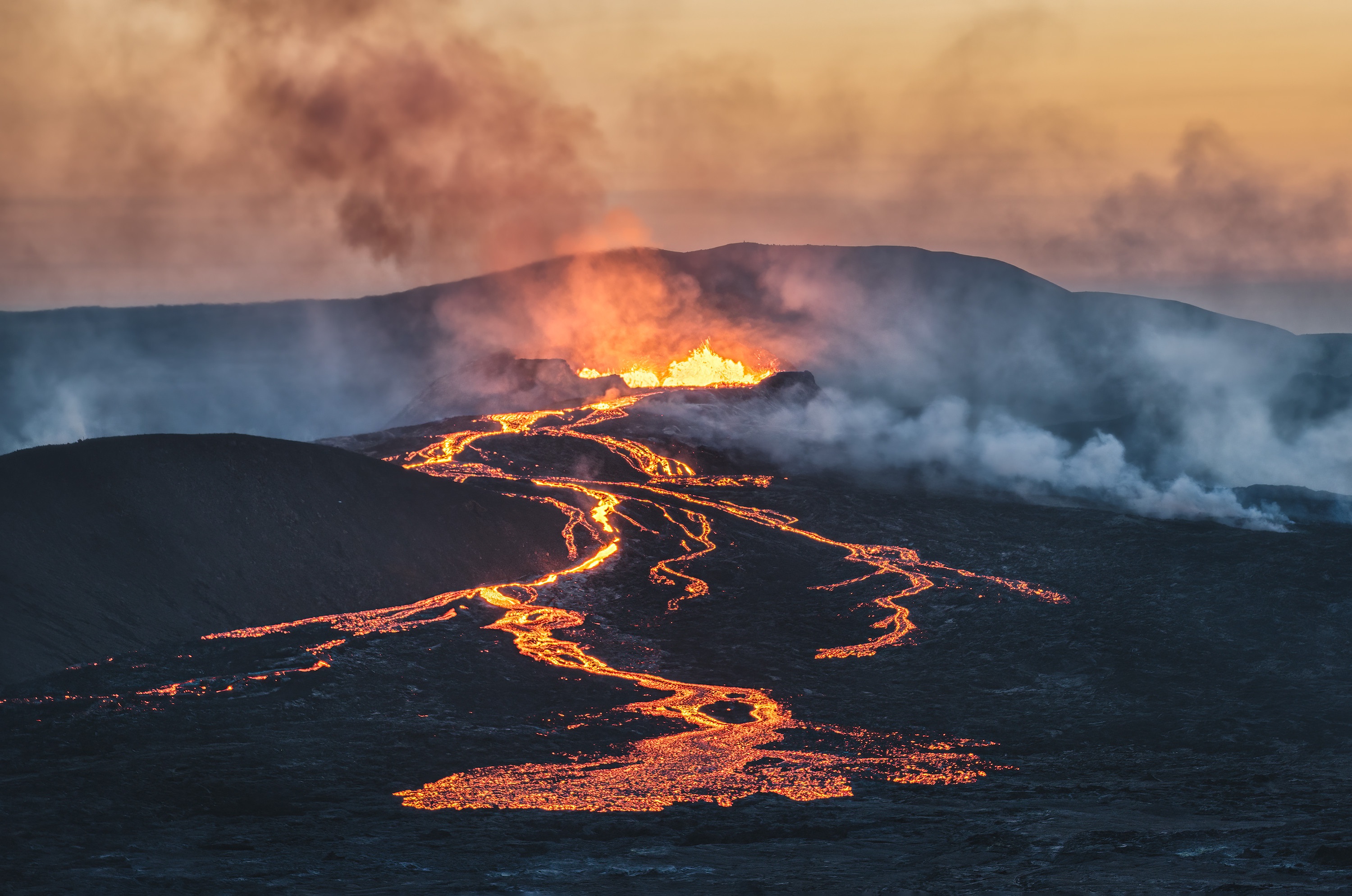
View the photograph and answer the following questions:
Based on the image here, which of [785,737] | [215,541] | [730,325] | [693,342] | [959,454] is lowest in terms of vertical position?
[785,737]

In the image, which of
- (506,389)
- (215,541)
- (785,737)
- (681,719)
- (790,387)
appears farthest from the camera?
(506,389)

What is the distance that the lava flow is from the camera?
1859 cm

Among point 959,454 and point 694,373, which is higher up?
point 694,373

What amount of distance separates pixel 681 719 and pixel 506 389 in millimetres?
72413

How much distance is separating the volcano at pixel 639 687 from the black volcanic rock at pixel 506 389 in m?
39.6

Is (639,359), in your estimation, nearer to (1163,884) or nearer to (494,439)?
(494,439)

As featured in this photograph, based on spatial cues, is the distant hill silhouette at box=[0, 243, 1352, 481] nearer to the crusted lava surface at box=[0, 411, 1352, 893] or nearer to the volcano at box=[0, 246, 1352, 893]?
the volcano at box=[0, 246, 1352, 893]

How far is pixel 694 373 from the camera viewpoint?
105 metres

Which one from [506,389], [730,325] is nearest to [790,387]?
[506,389]

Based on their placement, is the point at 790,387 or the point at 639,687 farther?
the point at 790,387

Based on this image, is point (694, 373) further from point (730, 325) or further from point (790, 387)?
point (790, 387)

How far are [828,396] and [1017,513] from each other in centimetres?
3960

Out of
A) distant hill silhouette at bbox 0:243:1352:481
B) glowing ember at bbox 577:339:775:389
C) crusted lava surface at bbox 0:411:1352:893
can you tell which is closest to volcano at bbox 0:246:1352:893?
crusted lava surface at bbox 0:411:1352:893

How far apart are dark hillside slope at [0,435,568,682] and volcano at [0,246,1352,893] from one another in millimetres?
114
